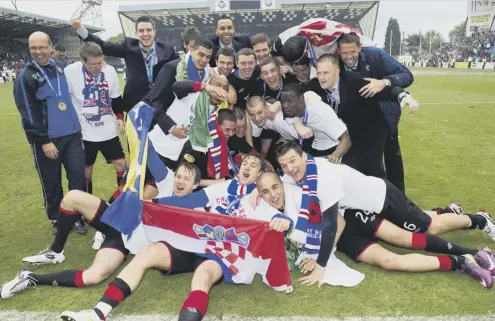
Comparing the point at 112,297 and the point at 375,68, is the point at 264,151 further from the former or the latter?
the point at 112,297

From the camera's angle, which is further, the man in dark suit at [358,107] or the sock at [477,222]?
the sock at [477,222]

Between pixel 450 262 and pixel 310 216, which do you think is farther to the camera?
pixel 450 262

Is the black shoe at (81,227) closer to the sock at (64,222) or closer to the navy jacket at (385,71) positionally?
the sock at (64,222)

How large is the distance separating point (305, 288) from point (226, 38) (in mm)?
3480

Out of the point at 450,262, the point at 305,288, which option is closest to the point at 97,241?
the point at 305,288

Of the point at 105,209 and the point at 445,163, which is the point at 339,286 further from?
the point at 445,163

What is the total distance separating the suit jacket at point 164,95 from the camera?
4.20 meters

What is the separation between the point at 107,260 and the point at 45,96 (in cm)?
203

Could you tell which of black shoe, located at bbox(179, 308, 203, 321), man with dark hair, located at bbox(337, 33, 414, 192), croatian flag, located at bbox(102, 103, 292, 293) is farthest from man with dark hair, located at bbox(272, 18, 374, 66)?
black shoe, located at bbox(179, 308, 203, 321)

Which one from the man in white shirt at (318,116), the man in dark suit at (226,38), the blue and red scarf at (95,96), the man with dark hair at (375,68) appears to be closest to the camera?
the man in white shirt at (318,116)

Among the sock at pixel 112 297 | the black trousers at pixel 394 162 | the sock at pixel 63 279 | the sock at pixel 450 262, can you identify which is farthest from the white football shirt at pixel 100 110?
the sock at pixel 450 262

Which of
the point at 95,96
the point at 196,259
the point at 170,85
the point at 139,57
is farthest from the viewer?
the point at 139,57

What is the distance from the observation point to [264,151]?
479 centimetres

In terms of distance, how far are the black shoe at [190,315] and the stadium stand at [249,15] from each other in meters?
48.9
